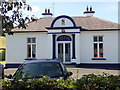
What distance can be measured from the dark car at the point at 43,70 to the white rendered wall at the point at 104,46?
48.7ft

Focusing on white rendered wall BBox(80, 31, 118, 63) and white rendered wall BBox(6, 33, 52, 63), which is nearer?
white rendered wall BBox(80, 31, 118, 63)

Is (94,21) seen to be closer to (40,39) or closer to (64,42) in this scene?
(64,42)

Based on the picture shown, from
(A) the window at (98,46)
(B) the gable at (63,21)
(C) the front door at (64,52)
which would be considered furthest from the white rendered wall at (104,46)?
(B) the gable at (63,21)

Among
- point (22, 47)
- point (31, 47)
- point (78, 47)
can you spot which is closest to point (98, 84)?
point (78, 47)

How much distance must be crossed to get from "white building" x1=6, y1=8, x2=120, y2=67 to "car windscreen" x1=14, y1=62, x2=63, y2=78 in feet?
47.3

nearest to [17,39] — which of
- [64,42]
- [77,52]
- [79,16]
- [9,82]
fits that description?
[64,42]

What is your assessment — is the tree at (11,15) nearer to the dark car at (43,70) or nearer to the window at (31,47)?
the dark car at (43,70)

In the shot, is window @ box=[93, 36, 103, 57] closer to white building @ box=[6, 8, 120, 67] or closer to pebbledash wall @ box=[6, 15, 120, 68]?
white building @ box=[6, 8, 120, 67]

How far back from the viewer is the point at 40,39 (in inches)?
925

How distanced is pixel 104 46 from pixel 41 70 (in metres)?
16.0

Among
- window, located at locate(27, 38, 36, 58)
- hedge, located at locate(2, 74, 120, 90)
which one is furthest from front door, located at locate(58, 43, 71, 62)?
hedge, located at locate(2, 74, 120, 90)

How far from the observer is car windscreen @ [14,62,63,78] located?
24.7 ft

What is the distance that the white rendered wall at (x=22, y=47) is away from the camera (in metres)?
23.4

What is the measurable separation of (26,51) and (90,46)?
6894 mm
